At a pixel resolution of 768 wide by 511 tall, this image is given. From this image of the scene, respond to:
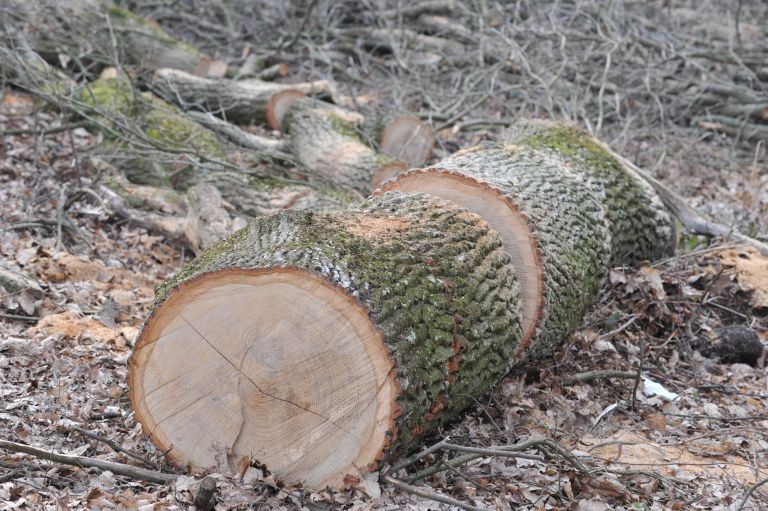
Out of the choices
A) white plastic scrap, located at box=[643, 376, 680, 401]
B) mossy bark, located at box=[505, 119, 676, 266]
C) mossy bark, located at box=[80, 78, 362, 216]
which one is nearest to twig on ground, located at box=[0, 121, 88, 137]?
mossy bark, located at box=[80, 78, 362, 216]

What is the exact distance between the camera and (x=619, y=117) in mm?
8820

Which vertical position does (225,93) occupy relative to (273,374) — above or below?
below

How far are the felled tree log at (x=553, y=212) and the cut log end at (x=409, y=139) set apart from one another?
2.24 metres

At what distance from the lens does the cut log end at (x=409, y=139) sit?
27.2 ft

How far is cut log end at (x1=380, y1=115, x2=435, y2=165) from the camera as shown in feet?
27.2

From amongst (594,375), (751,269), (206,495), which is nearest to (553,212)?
(594,375)

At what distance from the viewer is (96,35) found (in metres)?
9.15

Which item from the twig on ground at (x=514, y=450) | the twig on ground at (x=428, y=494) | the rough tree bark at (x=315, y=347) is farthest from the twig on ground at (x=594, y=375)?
the twig on ground at (x=428, y=494)

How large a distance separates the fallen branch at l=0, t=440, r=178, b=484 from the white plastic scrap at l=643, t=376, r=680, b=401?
2728mm

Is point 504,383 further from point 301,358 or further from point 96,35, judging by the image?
point 96,35

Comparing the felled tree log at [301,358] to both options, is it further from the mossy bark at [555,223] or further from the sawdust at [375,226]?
the mossy bark at [555,223]

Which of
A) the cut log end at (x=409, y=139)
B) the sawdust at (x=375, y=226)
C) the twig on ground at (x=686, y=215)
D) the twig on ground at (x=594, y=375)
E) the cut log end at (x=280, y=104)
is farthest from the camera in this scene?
the cut log end at (x=280, y=104)

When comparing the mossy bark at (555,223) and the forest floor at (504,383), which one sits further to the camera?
the mossy bark at (555,223)

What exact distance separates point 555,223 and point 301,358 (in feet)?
7.04
